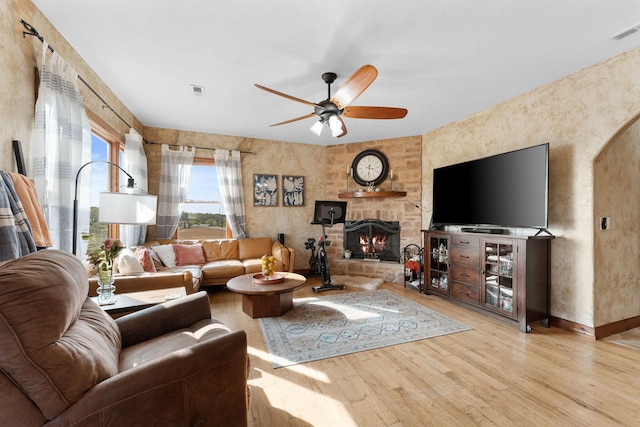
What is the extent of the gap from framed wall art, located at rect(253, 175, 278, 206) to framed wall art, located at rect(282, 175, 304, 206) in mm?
159

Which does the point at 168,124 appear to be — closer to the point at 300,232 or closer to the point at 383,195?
the point at 300,232

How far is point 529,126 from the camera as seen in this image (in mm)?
3234

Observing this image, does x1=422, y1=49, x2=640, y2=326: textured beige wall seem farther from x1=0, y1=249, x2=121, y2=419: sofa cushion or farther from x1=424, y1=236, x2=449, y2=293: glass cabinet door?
x1=0, y1=249, x2=121, y2=419: sofa cushion

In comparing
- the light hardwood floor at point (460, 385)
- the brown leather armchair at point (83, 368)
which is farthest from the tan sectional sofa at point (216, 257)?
the brown leather armchair at point (83, 368)

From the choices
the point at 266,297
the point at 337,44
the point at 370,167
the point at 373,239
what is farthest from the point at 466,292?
the point at 337,44

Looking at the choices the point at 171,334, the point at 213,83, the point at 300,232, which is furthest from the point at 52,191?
the point at 300,232

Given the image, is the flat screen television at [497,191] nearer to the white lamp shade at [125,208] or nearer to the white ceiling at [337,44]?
the white ceiling at [337,44]

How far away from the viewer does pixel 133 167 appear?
12.6ft

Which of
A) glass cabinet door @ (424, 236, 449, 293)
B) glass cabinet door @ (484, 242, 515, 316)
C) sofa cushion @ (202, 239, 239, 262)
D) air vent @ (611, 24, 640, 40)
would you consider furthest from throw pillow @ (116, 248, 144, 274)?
air vent @ (611, 24, 640, 40)

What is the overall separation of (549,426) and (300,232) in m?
4.30

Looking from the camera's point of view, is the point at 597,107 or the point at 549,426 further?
the point at 597,107

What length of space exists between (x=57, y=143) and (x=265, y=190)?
10.9ft

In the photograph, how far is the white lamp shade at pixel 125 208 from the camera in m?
1.94

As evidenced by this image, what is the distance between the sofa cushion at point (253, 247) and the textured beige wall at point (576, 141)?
3.79 m
